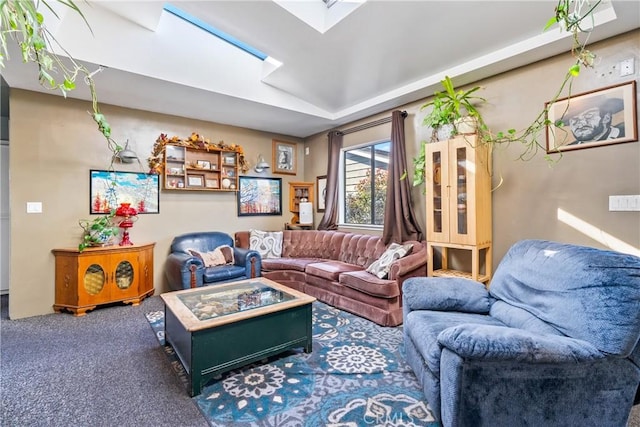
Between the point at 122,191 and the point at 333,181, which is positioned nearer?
the point at 122,191

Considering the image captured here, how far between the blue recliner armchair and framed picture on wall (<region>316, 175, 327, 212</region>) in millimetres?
1677

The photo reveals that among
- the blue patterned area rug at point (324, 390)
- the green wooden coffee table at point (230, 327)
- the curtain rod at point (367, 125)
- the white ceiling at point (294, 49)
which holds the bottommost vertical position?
the blue patterned area rug at point (324, 390)

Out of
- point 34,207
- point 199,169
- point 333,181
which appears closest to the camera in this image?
point 34,207

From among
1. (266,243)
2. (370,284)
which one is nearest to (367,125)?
(266,243)

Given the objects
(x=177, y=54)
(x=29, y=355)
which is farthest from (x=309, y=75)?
(x=29, y=355)

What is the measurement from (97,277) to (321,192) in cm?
341

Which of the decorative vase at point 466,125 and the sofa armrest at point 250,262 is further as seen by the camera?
the sofa armrest at point 250,262

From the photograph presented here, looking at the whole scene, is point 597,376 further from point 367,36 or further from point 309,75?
point 309,75

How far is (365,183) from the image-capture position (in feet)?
15.3

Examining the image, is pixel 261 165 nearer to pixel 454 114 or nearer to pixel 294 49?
pixel 294 49

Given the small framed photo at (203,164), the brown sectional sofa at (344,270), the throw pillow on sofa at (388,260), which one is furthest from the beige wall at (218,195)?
the brown sectional sofa at (344,270)

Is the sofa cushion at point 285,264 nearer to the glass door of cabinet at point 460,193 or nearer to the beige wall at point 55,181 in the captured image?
the beige wall at point 55,181

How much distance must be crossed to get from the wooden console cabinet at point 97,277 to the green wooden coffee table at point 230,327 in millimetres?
1506

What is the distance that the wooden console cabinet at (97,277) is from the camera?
3.39 meters
